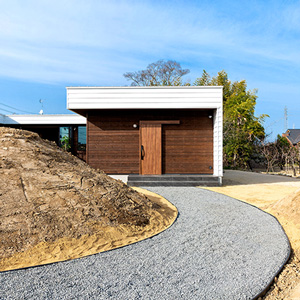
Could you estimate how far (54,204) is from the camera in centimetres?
366

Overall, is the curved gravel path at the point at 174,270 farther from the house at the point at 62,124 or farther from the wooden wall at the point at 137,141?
the house at the point at 62,124

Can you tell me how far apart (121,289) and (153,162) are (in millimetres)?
6298

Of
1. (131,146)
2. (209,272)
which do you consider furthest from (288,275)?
(131,146)

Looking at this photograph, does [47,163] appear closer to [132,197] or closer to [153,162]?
[132,197]

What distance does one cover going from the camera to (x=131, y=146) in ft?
28.1

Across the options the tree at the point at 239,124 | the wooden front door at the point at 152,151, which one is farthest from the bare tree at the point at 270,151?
the wooden front door at the point at 152,151

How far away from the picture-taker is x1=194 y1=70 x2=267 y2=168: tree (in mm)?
15180

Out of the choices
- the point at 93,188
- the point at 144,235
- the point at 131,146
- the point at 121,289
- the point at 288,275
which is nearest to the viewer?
the point at 121,289

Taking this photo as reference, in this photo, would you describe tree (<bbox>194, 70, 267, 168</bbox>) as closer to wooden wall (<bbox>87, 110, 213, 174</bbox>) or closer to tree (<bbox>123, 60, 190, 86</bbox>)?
tree (<bbox>123, 60, 190, 86</bbox>)

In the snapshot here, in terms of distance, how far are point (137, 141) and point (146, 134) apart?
404 mm

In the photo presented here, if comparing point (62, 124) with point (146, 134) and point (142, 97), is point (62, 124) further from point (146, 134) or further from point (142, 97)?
point (142, 97)

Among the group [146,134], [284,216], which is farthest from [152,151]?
[284,216]

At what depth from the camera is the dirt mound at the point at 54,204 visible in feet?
10.5

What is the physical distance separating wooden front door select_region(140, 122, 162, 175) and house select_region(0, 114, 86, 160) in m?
6.58
